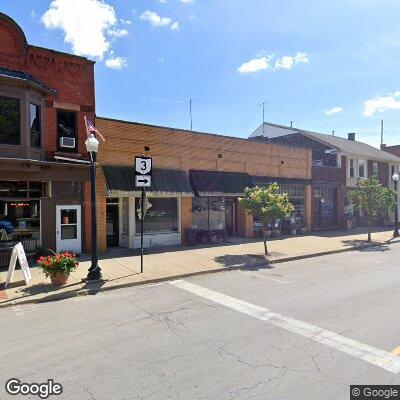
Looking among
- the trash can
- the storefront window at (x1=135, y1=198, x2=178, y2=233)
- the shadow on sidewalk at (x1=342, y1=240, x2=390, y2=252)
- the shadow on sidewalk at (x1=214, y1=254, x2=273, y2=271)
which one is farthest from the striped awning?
the shadow on sidewalk at (x1=342, y1=240, x2=390, y2=252)

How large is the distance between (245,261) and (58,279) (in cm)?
688

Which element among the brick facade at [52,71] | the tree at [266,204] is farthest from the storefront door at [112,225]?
the tree at [266,204]

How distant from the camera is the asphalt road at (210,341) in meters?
4.59

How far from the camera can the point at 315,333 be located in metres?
6.35

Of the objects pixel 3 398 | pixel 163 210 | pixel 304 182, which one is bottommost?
pixel 3 398

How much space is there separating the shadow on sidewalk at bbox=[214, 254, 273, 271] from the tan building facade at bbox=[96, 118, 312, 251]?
4.26 meters

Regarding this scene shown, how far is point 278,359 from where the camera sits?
531 cm

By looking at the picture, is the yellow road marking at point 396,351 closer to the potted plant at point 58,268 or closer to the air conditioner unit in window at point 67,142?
the potted plant at point 58,268

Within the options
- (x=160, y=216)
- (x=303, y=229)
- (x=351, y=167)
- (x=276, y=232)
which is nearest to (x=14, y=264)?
(x=160, y=216)

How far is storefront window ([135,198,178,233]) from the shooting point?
16984mm

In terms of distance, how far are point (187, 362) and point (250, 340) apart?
1355 millimetres

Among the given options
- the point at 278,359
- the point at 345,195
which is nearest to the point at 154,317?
the point at 278,359

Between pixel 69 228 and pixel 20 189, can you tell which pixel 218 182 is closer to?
pixel 69 228

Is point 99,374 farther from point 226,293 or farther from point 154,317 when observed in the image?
point 226,293
